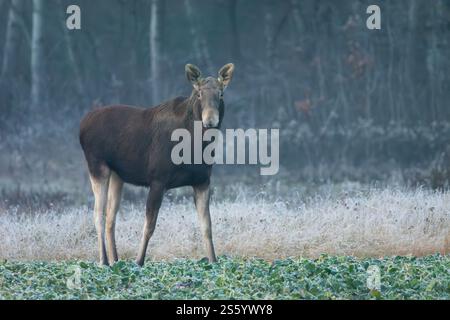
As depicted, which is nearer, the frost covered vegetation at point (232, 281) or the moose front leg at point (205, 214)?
the frost covered vegetation at point (232, 281)

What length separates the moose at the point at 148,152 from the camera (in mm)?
11617

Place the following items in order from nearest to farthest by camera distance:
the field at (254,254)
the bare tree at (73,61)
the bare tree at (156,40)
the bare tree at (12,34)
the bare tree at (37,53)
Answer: the field at (254,254), the bare tree at (37,53), the bare tree at (12,34), the bare tree at (73,61), the bare tree at (156,40)

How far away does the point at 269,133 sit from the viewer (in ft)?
75.2

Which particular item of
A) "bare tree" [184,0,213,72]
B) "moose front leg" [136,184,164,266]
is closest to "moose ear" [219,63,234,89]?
"moose front leg" [136,184,164,266]

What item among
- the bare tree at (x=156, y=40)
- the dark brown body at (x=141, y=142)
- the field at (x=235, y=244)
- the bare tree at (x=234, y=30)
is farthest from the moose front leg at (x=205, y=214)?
the bare tree at (x=234, y=30)

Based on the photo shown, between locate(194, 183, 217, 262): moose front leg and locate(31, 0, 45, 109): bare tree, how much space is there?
452 inches

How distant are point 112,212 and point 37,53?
1133 cm

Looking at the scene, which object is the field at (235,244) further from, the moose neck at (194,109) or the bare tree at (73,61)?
the bare tree at (73,61)

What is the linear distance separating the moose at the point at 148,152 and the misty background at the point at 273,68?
935 cm

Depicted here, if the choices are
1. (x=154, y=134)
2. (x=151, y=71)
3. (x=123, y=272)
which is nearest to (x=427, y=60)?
(x=151, y=71)

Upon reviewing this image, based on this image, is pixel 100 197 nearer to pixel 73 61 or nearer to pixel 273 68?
pixel 73 61

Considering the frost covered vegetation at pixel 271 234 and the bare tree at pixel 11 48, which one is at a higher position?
the bare tree at pixel 11 48
